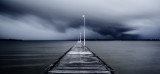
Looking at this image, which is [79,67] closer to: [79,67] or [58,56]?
[79,67]

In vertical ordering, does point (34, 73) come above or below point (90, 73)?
below

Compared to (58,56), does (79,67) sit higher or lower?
higher

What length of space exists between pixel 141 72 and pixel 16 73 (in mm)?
15208

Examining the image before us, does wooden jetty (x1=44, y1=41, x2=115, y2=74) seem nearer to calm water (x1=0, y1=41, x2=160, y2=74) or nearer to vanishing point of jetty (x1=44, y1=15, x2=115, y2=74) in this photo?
vanishing point of jetty (x1=44, y1=15, x2=115, y2=74)

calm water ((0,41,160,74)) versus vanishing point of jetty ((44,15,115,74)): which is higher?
vanishing point of jetty ((44,15,115,74))

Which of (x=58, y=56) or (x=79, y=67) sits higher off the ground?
(x=79, y=67)

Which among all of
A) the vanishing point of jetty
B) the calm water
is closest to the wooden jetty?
the vanishing point of jetty

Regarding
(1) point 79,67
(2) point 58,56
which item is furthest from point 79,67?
(2) point 58,56

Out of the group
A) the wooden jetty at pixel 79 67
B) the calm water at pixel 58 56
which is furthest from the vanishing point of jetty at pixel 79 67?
the calm water at pixel 58 56

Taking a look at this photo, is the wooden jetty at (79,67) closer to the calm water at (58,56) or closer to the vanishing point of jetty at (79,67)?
the vanishing point of jetty at (79,67)

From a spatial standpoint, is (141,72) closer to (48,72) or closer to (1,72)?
(48,72)

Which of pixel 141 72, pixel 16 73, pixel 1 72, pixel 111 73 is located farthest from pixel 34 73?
pixel 141 72

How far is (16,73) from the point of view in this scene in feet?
47.8

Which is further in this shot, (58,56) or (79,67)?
(58,56)
